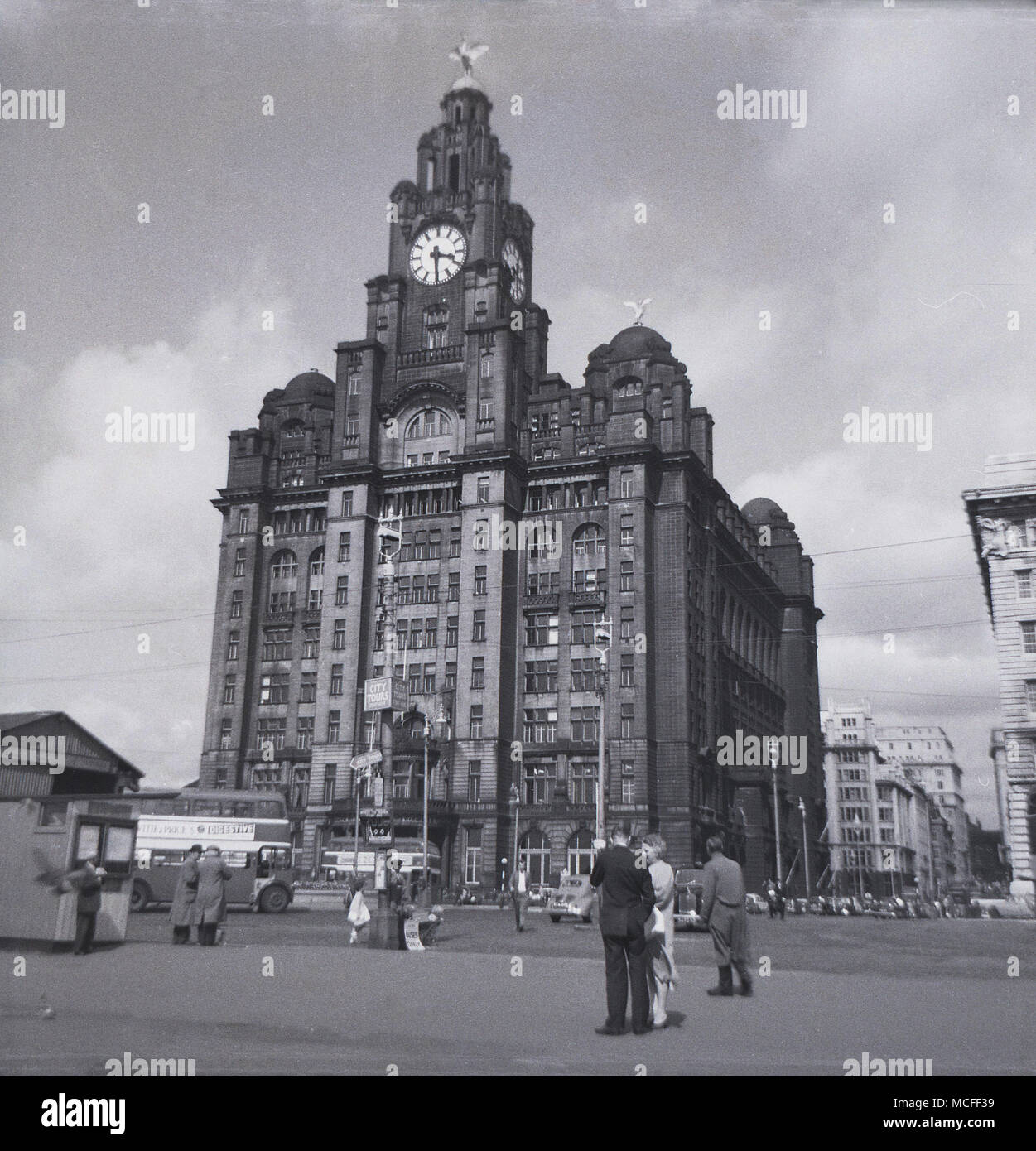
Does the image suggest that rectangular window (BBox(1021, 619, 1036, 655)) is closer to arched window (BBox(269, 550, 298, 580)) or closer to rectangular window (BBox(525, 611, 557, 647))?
rectangular window (BBox(525, 611, 557, 647))

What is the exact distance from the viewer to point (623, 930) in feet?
37.9

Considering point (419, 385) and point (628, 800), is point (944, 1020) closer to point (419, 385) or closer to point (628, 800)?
point (628, 800)

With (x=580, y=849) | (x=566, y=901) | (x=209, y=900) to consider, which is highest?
(x=580, y=849)

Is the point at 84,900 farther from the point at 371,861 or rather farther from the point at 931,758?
the point at 931,758

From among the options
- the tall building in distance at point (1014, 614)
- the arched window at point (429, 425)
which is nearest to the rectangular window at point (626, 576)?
the arched window at point (429, 425)

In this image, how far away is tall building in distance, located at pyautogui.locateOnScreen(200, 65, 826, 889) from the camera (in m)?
76.3

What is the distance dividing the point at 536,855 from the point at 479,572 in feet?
64.6

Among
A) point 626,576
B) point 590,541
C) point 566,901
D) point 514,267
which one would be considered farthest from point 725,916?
point 514,267

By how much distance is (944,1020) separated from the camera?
12086 mm

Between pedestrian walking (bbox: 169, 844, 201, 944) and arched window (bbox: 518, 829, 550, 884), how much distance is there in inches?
2139

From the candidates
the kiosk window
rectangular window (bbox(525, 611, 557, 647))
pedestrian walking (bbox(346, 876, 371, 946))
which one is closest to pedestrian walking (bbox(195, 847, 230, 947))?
the kiosk window

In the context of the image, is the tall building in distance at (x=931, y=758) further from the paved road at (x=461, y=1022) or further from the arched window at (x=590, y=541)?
the paved road at (x=461, y=1022)

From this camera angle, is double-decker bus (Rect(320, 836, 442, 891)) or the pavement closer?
the pavement
